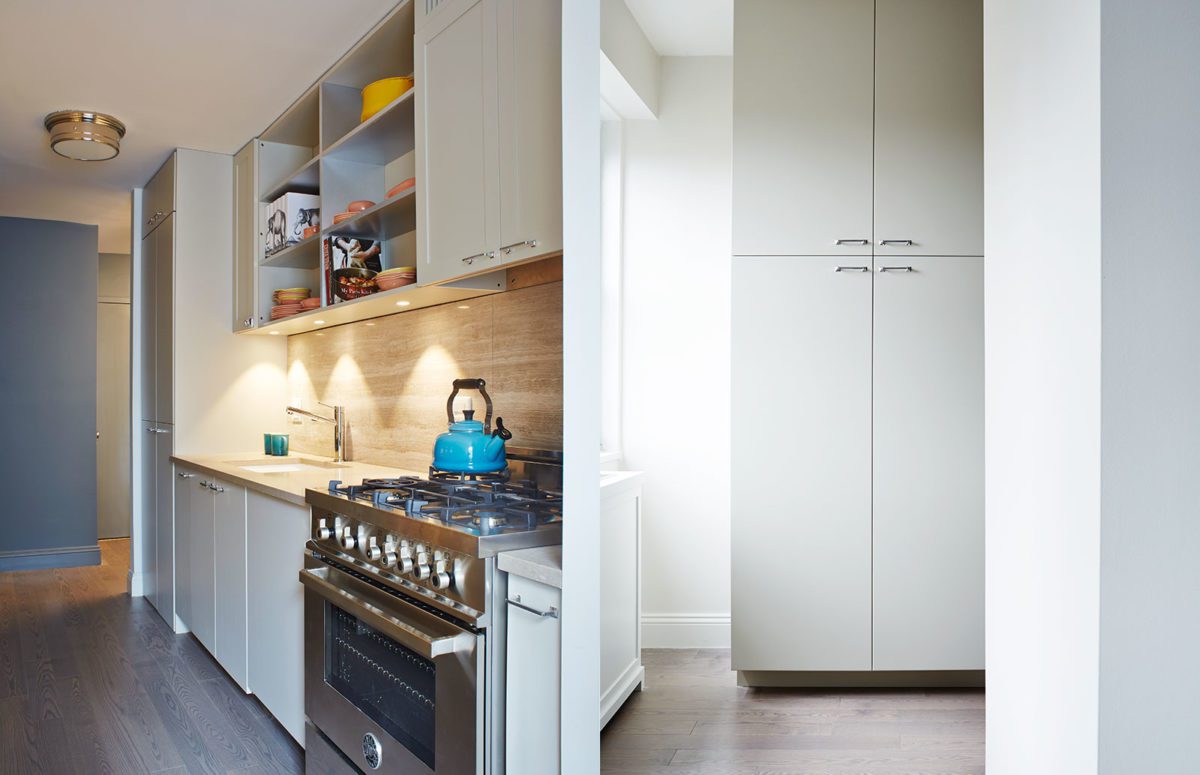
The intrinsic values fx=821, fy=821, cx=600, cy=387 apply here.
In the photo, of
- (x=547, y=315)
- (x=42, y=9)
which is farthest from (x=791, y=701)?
(x=42, y=9)

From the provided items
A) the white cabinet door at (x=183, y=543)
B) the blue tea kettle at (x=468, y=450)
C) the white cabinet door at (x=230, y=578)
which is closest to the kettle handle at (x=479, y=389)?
the blue tea kettle at (x=468, y=450)

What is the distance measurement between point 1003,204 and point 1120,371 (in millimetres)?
472

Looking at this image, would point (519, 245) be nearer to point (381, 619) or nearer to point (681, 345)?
point (381, 619)

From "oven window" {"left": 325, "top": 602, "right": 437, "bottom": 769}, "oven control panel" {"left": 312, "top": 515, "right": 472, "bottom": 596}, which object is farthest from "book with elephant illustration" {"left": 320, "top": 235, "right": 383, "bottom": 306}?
"oven window" {"left": 325, "top": 602, "right": 437, "bottom": 769}

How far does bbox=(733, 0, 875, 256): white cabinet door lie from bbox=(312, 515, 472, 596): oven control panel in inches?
67.7

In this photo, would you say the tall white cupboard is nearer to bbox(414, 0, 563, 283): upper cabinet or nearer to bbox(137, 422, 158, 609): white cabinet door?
bbox(414, 0, 563, 283): upper cabinet

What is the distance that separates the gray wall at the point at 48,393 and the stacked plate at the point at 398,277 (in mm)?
4144

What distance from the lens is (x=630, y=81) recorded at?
3420mm

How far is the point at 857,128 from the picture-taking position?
10.0 feet

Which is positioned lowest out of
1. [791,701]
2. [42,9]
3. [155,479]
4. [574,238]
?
[791,701]

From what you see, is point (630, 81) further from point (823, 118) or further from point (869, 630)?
point (869, 630)

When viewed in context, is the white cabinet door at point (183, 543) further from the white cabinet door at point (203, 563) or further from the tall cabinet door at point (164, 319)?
the tall cabinet door at point (164, 319)

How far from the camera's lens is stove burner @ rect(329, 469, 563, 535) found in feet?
5.84

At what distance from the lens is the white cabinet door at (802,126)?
10.0 ft
